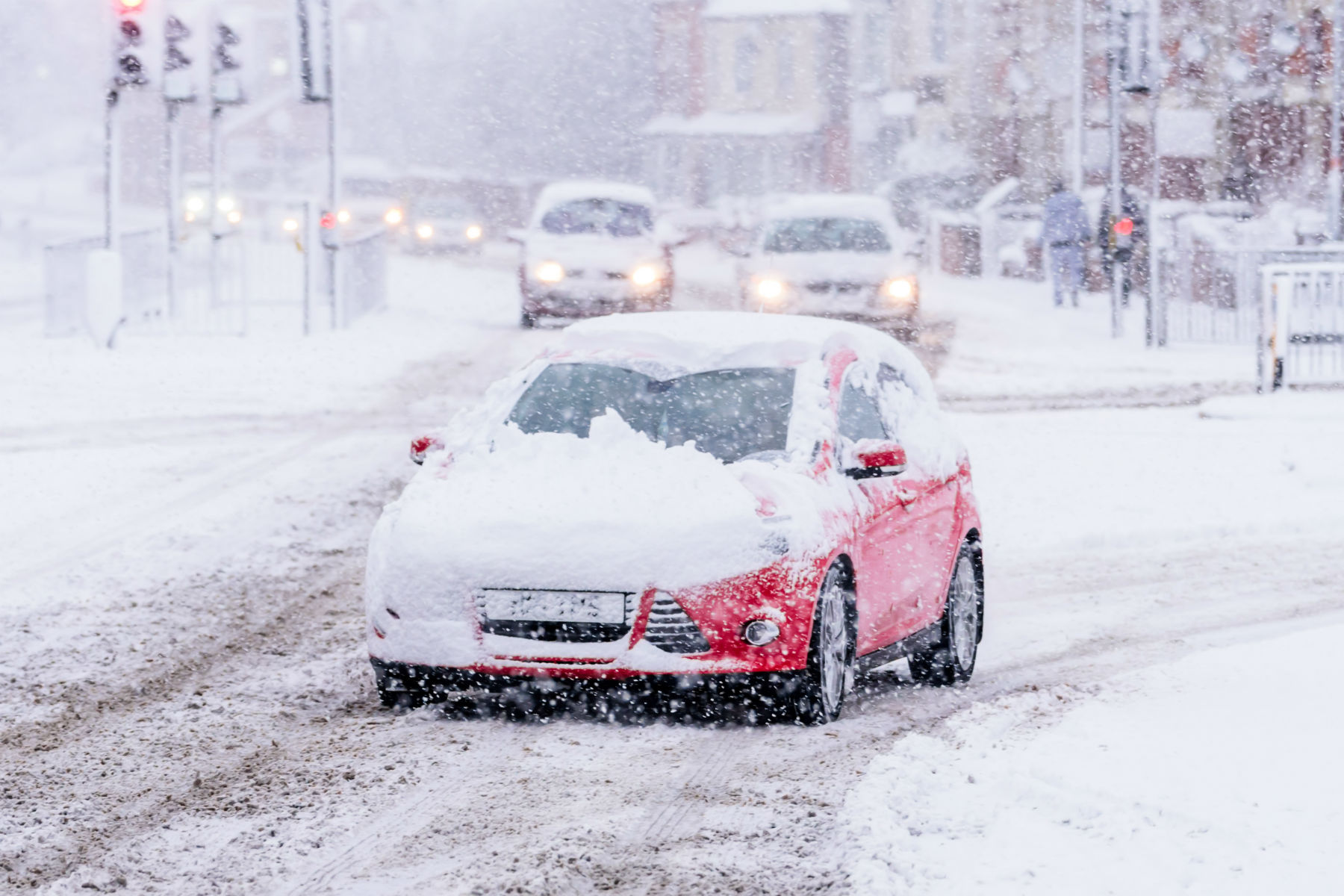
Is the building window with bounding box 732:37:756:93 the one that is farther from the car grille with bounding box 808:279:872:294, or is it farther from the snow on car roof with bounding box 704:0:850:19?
the car grille with bounding box 808:279:872:294

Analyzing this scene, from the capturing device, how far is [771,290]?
81.8 ft

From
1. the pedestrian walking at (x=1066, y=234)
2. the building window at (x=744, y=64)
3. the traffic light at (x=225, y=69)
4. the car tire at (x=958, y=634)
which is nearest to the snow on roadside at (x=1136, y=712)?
the car tire at (x=958, y=634)

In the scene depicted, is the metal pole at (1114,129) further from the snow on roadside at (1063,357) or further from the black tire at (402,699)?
the black tire at (402,699)

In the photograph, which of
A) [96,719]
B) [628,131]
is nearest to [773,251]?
[96,719]

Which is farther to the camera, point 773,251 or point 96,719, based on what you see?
point 773,251

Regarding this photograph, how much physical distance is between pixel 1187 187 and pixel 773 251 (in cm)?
2131

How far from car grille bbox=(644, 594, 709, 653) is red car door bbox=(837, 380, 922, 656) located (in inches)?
30.0

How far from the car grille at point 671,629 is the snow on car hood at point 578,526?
72 millimetres

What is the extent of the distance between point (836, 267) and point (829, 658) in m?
17.8

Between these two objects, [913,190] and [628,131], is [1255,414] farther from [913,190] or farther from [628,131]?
[628,131]

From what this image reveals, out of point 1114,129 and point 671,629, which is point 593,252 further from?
point 671,629

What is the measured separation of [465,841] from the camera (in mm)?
5934

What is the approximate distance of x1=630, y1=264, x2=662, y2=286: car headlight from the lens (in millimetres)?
26750

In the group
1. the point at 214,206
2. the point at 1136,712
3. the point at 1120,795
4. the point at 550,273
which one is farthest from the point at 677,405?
the point at 214,206
